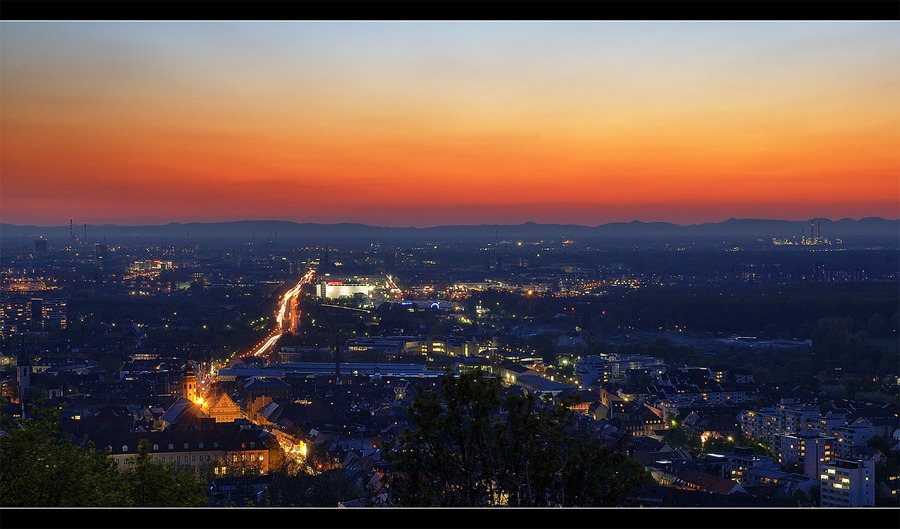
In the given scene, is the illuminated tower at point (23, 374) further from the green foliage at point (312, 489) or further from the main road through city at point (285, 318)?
the main road through city at point (285, 318)

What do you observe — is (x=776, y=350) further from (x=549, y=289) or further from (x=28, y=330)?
(x=28, y=330)

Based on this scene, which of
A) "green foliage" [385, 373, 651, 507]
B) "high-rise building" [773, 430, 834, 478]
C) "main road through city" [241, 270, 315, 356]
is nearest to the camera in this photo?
"green foliage" [385, 373, 651, 507]

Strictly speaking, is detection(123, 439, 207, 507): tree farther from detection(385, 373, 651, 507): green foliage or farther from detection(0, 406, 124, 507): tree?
detection(385, 373, 651, 507): green foliage

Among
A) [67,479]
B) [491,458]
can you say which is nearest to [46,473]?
[67,479]

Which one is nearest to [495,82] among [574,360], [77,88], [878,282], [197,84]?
[197,84]

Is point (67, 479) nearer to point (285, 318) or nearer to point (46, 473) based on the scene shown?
point (46, 473)

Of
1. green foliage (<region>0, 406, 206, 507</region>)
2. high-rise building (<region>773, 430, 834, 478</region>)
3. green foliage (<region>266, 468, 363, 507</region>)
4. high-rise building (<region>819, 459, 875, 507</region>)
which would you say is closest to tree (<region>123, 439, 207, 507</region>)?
green foliage (<region>0, 406, 206, 507</region>)

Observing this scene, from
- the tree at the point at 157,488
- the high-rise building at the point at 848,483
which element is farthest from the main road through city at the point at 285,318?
the tree at the point at 157,488
